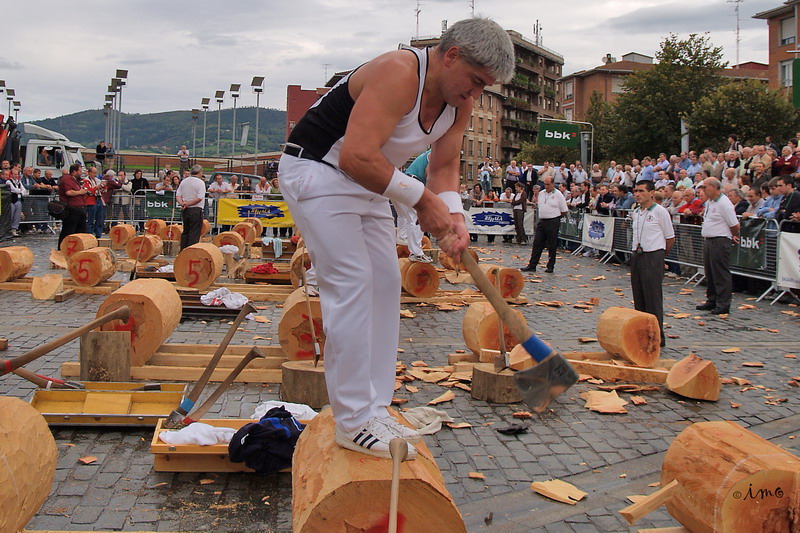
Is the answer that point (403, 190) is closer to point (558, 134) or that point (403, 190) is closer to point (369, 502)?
point (369, 502)

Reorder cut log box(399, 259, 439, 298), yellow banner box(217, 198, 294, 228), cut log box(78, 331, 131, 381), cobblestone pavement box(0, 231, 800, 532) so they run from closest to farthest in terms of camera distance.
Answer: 1. cobblestone pavement box(0, 231, 800, 532)
2. cut log box(78, 331, 131, 381)
3. cut log box(399, 259, 439, 298)
4. yellow banner box(217, 198, 294, 228)

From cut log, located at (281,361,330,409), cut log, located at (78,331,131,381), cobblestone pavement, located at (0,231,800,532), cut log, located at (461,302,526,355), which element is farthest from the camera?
cut log, located at (461,302,526,355)

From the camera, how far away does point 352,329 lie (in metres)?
3.21

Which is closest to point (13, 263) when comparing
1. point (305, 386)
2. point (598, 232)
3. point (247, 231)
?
point (247, 231)

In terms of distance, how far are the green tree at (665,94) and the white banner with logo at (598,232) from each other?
104 feet

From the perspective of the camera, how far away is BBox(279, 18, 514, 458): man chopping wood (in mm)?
3082

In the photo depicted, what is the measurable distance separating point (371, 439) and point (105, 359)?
135 inches

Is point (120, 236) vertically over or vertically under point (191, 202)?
under

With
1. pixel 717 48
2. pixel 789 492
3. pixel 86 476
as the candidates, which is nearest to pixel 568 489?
pixel 789 492

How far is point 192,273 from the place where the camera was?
11.1 meters

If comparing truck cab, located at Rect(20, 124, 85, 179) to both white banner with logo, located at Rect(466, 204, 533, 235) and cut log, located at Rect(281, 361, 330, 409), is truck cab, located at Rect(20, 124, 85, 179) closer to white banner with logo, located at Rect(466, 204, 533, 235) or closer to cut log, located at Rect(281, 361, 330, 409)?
white banner with logo, located at Rect(466, 204, 533, 235)

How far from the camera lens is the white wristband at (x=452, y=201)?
11.4ft

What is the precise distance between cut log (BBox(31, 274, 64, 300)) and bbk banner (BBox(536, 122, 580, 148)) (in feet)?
71.8

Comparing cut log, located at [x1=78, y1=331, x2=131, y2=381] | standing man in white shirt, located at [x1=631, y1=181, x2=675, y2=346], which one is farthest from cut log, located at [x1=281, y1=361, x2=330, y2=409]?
standing man in white shirt, located at [x1=631, y1=181, x2=675, y2=346]
